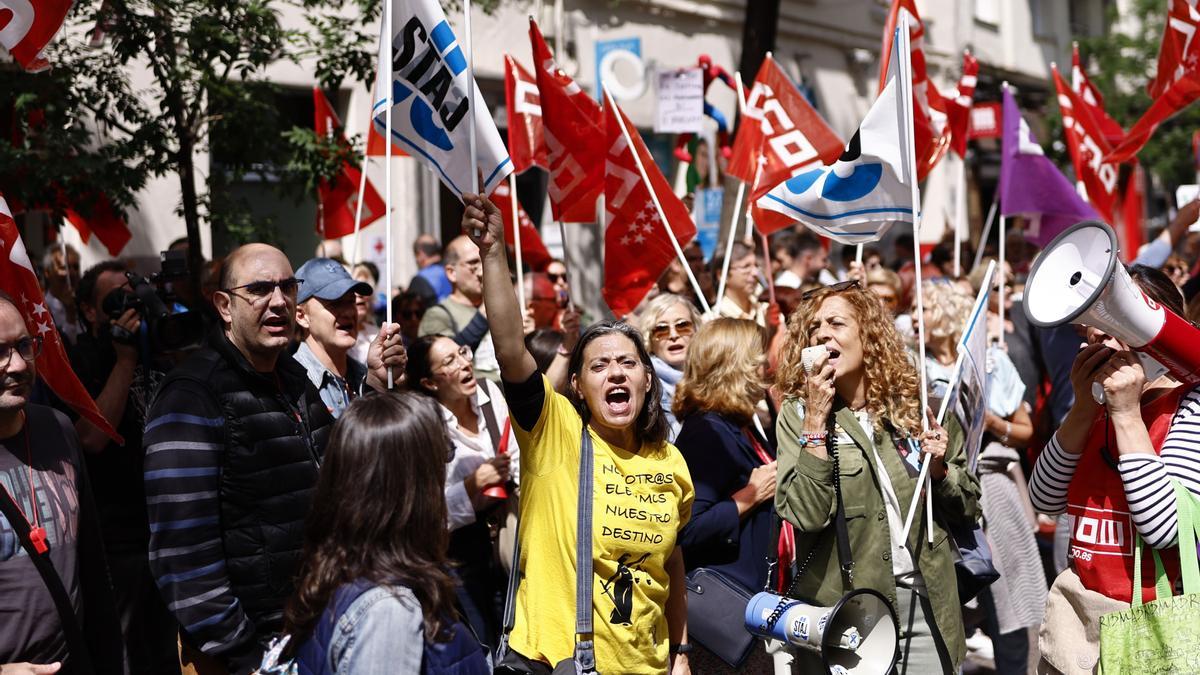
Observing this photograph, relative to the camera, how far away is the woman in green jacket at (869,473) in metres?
4.25

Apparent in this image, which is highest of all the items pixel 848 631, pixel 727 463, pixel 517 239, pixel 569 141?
pixel 569 141

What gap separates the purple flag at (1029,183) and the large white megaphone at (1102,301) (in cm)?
549

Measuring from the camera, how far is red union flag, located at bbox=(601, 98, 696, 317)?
6.85m

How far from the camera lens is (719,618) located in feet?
15.5

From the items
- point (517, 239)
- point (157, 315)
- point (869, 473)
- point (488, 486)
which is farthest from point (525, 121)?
point (869, 473)

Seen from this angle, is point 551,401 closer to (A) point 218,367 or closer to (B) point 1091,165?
(A) point 218,367

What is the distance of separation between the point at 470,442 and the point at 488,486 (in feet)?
2.05

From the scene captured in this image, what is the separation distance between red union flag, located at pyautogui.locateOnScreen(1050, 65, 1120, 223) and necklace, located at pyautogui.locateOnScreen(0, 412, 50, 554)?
788 centimetres

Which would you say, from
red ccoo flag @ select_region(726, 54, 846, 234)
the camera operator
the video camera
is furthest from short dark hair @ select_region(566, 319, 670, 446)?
red ccoo flag @ select_region(726, 54, 846, 234)

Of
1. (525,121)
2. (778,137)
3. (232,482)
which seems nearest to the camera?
(232,482)

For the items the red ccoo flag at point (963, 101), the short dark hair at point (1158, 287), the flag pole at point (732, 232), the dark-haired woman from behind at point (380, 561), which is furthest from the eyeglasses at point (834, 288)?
the red ccoo flag at point (963, 101)

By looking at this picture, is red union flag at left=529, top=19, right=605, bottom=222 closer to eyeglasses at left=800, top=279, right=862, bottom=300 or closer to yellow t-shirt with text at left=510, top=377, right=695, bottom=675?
eyeglasses at left=800, top=279, right=862, bottom=300

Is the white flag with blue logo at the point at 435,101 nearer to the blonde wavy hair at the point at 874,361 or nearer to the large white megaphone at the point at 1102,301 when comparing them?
the blonde wavy hair at the point at 874,361

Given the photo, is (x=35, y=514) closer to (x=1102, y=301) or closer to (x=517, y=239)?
(x=1102, y=301)
